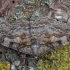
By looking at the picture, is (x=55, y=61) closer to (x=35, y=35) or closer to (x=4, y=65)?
(x=35, y=35)

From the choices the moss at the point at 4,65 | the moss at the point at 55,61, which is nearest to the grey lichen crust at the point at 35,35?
the moss at the point at 55,61

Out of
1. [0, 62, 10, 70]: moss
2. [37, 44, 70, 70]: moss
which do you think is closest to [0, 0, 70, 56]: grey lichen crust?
[37, 44, 70, 70]: moss

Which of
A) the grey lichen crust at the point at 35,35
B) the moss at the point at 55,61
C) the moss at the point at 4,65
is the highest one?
the grey lichen crust at the point at 35,35

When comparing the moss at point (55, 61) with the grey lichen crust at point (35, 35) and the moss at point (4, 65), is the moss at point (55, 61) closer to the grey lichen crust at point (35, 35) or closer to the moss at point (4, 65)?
the grey lichen crust at point (35, 35)

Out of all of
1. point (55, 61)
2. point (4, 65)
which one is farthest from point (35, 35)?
point (4, 65)

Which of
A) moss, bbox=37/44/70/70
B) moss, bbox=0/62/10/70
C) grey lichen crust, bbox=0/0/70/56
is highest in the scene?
grey lichen crust, bbox=0/0/70/56

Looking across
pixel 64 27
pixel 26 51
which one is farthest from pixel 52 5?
pixel 26 51

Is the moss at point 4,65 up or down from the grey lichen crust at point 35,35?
down

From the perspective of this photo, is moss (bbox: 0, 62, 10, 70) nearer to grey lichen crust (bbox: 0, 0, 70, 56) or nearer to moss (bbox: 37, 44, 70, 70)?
grey lichen crust (bbox: 0, 0, 70, 56)
